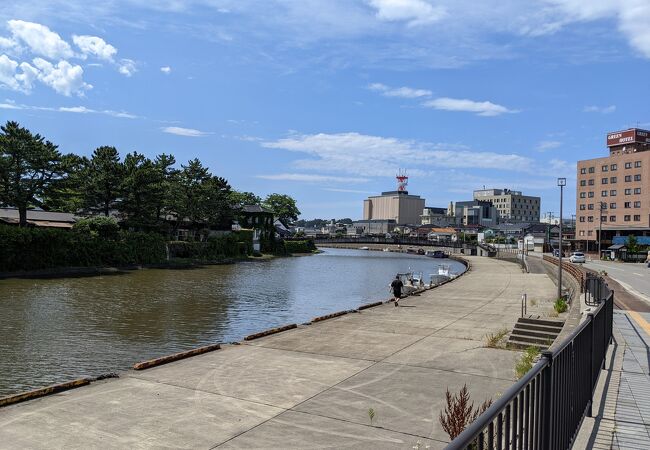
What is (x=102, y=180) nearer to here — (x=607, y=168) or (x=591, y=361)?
(x=591, y=361)

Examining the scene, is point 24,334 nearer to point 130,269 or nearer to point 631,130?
point 130,269

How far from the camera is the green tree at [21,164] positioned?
173 feet

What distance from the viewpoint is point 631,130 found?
12575 cm

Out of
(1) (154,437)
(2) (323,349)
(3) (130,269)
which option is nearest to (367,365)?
(2) (323,349)

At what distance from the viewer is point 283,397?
11477 mm

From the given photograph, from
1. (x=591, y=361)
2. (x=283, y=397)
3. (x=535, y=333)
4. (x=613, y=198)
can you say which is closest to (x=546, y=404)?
(x=591, y=361)

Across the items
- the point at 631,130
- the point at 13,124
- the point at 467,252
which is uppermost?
the point at 631,130

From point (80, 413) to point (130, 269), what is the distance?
2173 inches

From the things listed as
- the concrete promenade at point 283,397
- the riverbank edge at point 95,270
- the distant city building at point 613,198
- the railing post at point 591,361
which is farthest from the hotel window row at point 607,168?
the railing post at point 591,361

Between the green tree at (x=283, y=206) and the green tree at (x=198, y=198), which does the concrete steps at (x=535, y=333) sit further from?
the green tree at (x=283, y=206)

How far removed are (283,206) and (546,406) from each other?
160747 mm

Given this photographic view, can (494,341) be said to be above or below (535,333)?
below

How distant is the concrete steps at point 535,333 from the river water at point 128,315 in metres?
12.1

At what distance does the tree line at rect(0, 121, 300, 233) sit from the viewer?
5350cm
